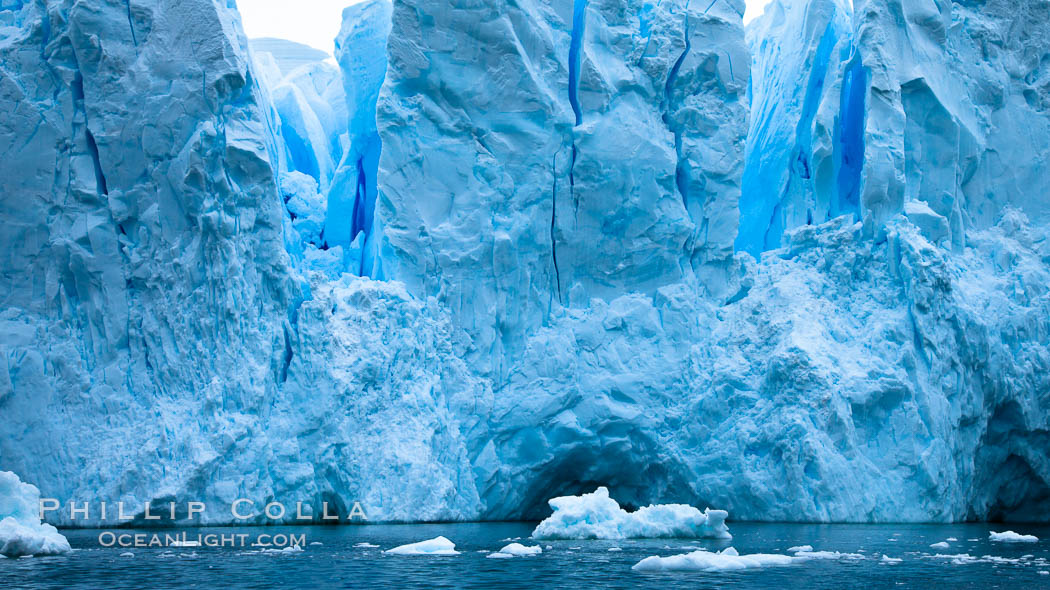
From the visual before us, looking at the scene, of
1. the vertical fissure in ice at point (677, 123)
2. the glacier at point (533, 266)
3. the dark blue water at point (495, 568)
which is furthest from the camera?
the vertical fissure in ice at point (677, 123)

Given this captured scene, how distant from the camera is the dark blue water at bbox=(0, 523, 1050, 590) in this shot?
9203 mm

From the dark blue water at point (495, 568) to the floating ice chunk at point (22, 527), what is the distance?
0.38 meters

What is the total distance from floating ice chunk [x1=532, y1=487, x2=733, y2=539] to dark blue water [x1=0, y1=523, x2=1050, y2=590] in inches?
27.5

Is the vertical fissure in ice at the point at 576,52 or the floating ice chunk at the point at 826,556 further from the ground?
the vertical fissure in ice at the point at 576,52

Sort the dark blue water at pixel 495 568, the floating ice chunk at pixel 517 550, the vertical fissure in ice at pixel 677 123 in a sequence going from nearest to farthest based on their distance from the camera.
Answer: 1. the dark blue water at pixel 495 568
2. the floating ice chunk at pixel 517 550
3. the vertical fissure in ice at pixel 677 123

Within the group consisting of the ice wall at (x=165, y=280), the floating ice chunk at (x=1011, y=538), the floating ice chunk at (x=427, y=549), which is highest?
the ice wall at (x=165, y=280)

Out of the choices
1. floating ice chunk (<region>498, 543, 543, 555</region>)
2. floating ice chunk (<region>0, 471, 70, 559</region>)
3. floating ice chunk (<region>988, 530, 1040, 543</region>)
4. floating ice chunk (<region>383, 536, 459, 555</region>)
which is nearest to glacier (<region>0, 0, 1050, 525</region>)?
floating ice chunk (<region>988, 530, 1040, 543</region>)

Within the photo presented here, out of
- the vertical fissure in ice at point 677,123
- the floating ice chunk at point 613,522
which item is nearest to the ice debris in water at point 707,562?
the floating ice chunk at point 613,522

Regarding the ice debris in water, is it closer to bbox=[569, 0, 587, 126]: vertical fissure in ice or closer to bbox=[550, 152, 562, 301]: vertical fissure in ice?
bbox=[550, 152, 562, 301]: vertical fissure in ice

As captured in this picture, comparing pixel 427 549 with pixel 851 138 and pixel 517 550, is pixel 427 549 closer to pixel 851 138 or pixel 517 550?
pixel 517 550

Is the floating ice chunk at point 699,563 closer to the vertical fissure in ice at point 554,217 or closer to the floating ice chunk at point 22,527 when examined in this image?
the floating ice chunk at point 22,527

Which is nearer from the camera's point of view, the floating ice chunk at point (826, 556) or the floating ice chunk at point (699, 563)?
the floating ice chunk at point (699, 563)

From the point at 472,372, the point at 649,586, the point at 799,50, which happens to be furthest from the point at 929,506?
the point at 649,586

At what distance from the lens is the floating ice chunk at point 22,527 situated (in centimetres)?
1147
